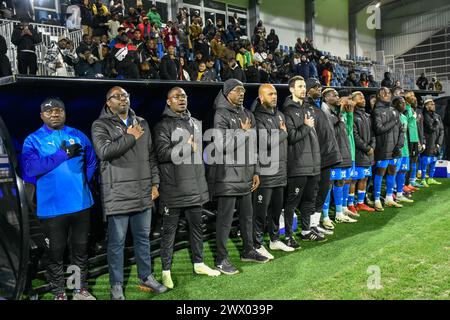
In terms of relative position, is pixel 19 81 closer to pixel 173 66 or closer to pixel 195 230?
pixel 195 230

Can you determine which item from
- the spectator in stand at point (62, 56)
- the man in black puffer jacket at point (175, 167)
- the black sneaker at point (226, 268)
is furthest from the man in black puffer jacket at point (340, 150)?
the spectator in stand at point (62, 56)

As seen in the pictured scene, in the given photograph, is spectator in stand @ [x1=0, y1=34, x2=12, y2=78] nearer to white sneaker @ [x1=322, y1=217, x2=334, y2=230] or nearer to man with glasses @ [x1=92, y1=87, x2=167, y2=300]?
man with glasses @ [x1=92, y1=87, x2=167, y2=300]

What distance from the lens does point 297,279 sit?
4.45 meters

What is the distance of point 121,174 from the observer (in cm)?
396

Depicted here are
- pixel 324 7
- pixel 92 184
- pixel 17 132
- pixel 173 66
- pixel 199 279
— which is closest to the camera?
pixel 17 132

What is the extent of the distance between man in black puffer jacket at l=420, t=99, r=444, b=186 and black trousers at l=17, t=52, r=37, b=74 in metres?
8.08

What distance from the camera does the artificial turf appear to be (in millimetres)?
4043

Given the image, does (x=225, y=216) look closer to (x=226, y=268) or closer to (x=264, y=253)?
(x=226, y=268)

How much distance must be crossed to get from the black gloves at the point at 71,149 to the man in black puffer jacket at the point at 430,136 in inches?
319

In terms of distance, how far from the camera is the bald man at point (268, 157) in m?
5.18

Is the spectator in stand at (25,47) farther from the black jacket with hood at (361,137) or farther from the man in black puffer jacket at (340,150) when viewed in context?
the black jacket with hood at (361,137)

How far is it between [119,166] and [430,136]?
7.98 meters
